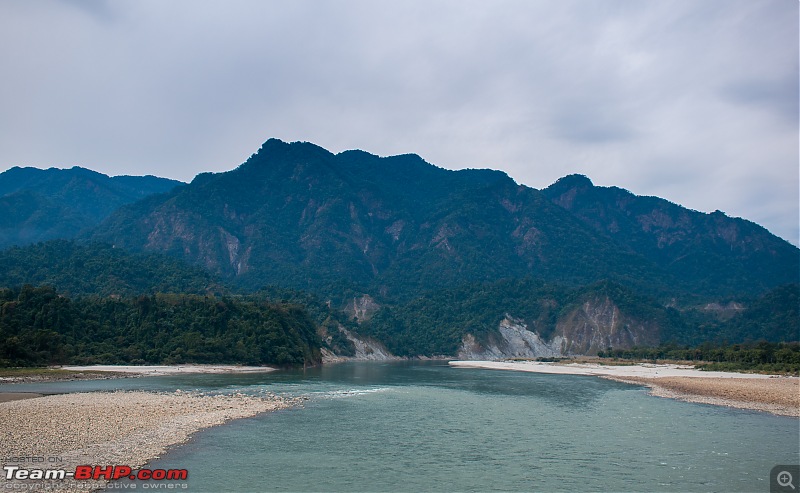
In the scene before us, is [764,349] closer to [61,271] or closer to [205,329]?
[205,329]

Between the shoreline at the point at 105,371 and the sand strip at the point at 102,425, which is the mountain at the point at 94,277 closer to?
the shoreline at the point at 105,371

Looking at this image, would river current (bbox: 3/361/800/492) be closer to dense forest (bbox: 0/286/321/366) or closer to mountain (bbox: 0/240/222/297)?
dense forest (bbox: 0/286/321/366)

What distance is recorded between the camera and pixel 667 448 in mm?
33312

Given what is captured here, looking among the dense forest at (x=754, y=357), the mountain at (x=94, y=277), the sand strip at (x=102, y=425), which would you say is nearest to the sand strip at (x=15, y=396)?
the sand strip at (x=102, y=425)

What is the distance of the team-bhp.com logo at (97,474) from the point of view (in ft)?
74.1

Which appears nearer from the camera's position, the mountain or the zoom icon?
the zoom icon

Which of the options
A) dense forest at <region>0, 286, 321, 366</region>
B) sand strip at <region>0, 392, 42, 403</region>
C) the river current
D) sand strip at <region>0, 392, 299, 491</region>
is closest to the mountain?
dense forest at <region>0, 286, 321, 366</region>

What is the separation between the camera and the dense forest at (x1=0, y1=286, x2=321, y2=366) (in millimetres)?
91500

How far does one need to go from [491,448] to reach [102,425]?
77.2 ft

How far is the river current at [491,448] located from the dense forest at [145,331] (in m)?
61.8

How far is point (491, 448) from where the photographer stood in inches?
1308

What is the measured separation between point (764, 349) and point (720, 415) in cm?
6661

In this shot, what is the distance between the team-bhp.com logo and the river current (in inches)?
41.3

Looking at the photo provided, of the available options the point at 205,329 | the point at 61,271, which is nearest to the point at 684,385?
the point at 205,329
